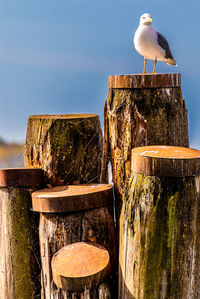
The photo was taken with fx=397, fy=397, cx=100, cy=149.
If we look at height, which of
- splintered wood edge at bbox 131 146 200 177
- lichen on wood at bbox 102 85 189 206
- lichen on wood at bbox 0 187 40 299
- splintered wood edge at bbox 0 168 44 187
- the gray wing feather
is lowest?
lichen on wood at bbox 0 187 40 299

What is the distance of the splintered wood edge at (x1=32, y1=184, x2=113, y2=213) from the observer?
9.36 feet

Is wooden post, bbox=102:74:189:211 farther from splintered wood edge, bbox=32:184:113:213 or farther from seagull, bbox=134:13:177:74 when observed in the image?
seagull, bbox=134:13:177:74

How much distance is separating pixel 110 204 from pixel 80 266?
24.0 inches

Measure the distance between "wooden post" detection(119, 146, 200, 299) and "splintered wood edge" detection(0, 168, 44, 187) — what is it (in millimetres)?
1100

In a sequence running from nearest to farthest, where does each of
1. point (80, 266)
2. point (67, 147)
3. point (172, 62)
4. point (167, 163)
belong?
point (167, 163) < point (80, 266) < point (67, 147) < point (172, 62)

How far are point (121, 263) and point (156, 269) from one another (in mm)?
310

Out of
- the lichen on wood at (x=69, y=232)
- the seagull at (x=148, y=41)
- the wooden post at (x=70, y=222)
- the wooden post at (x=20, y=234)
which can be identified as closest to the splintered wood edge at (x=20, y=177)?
the wooden post at (x=20, y=234)

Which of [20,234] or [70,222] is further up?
[70,222]

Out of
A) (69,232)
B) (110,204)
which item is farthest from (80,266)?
(110,204)

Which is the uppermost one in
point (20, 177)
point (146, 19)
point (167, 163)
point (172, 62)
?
point (146, 19)

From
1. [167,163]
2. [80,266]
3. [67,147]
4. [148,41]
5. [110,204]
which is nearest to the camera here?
[167,163]

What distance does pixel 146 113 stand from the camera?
286cm

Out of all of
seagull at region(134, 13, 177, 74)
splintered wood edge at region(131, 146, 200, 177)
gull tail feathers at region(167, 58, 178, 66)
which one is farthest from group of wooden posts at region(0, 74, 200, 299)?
gull tail feathers at region(167, 58, 178, 66)

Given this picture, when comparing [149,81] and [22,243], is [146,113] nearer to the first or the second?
[149,81]
